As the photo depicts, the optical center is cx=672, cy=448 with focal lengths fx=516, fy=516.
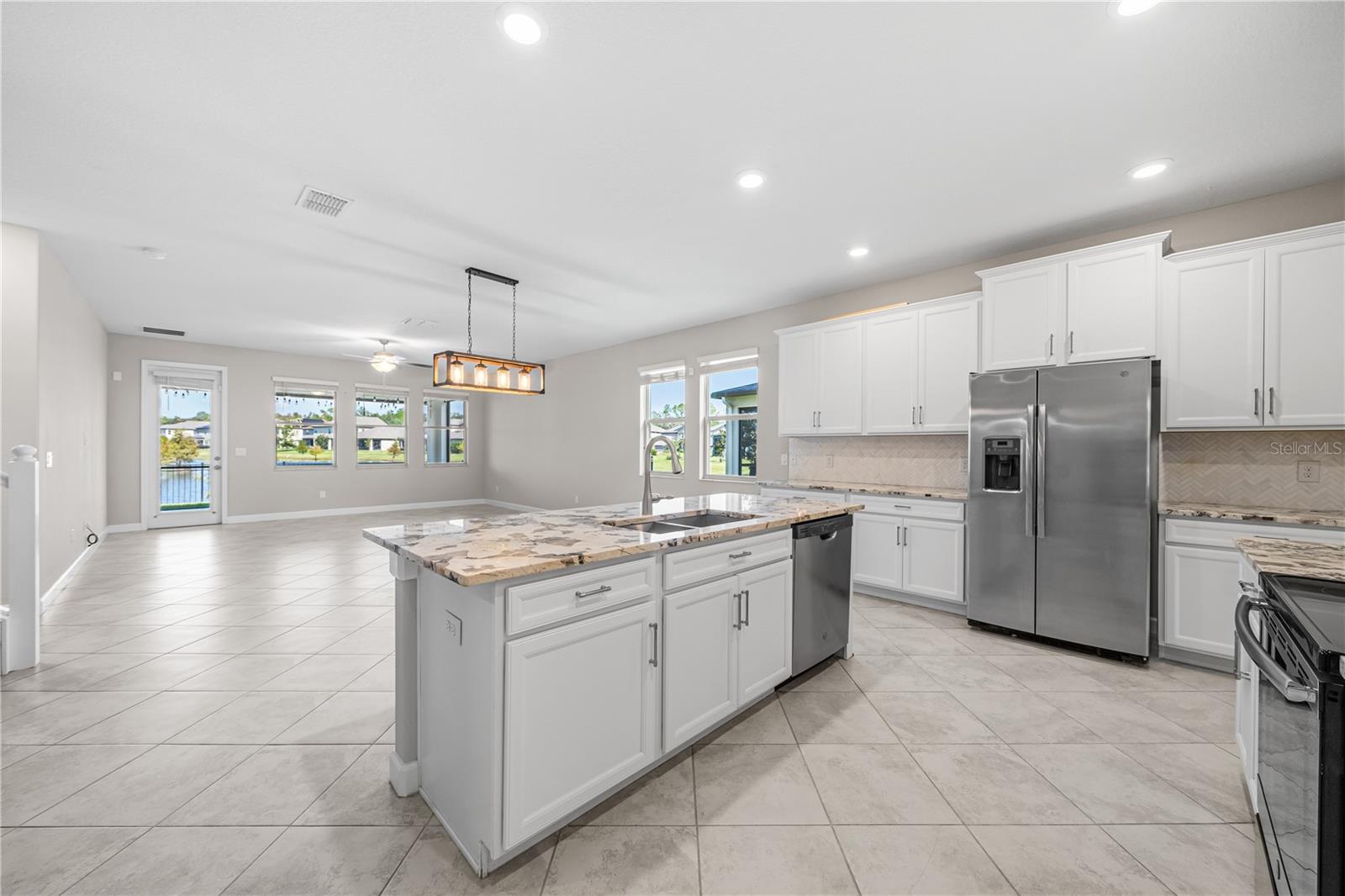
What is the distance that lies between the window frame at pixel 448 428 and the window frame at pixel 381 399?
10.9 inches

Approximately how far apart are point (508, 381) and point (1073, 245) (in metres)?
4.39

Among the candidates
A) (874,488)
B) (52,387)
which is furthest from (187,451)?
(874,488)

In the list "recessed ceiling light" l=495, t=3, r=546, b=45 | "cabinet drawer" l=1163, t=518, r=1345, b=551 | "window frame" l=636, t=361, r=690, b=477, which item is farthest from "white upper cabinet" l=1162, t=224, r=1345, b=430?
"window frame" l=636, t=361, r=690, b=477

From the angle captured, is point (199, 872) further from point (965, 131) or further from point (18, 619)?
point (965, 131)

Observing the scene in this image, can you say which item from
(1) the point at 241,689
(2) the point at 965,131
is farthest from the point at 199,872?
(2) the point at 965,131

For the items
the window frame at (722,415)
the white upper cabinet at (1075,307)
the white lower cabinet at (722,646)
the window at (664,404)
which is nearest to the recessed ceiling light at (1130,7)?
the white upper cabinet at (1075,307)

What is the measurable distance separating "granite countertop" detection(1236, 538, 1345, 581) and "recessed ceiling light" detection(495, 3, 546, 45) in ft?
9.91

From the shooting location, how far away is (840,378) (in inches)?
188

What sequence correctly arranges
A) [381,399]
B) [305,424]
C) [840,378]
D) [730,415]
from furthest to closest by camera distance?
[381,399] → [305,424] → [730,415] → [840,378]

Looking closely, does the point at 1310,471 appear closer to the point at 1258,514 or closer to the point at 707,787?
the point at 1258,514

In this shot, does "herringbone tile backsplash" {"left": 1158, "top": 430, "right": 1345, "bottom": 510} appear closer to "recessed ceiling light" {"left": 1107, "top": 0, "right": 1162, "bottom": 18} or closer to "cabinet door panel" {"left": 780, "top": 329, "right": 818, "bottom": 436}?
"cabinet door panel" {"left": 780, "top": 329, "right": 818, "bottom": 436}

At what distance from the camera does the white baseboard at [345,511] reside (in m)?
7.26

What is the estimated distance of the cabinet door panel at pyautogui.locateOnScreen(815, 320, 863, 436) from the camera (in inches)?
183

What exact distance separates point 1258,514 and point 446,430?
10.7 meters
